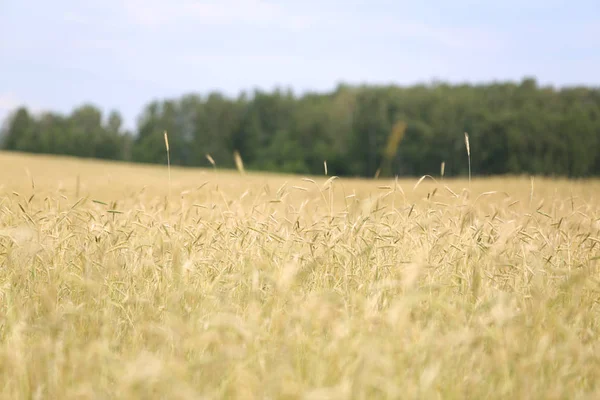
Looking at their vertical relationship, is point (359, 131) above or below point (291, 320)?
above

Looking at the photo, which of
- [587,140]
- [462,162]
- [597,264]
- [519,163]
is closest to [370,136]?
[462,162]

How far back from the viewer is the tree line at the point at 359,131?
4894 centimetres

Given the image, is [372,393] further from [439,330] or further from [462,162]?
[462,162]

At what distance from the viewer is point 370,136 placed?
52188 mm

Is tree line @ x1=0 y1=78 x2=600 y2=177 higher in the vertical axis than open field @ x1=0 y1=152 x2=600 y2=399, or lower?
higher

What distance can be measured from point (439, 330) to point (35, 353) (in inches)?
69.6

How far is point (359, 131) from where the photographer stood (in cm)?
5272

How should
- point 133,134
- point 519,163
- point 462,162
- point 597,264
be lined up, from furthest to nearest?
point 133,134 < point 462,162 < point 519,163 < point 597,264

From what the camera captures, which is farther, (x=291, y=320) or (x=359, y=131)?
(x=359, y=131)

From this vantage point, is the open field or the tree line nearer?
the open field

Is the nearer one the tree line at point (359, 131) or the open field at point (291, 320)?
the open field at point (291, 320)

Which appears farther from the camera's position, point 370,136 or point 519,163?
point 370,136

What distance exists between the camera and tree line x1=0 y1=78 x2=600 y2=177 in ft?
161

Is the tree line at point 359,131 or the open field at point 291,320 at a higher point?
the tree line at point 359,131
